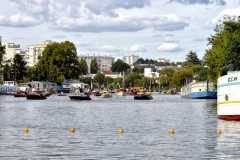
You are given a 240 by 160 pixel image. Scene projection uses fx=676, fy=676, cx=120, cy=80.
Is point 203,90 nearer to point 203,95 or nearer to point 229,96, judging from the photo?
point 203,95

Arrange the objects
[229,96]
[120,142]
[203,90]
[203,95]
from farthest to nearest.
A: 1. [203,90]
2. [203,95]
3. [229,96]
4. [120,142]

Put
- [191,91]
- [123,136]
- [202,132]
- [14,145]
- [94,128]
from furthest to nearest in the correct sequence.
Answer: [191,91], [94,128], [202,132], [123,136], [14,145]

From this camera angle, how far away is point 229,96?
168 feet

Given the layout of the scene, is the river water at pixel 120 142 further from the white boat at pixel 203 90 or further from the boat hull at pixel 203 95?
the boat hull at pixel 203 95

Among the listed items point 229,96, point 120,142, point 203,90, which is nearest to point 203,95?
point 203,90

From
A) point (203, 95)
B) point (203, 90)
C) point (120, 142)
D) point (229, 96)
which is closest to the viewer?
point (120, 142)

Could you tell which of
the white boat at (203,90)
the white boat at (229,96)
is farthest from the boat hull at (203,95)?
the white boat at (229,96)

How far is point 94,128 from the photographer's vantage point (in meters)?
48.3

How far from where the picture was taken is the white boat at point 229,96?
49.7 metres

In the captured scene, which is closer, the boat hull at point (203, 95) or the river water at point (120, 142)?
the river water at point (120, 142)

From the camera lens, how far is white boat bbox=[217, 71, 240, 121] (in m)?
49.7

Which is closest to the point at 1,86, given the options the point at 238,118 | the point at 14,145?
the point at 238,118

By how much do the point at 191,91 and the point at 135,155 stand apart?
125 meters

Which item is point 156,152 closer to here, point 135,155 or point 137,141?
point 135,155
